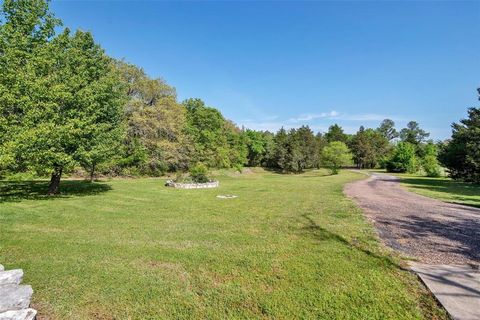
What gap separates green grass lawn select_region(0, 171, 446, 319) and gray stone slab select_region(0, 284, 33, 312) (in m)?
0.31

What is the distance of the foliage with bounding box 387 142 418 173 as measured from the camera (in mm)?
52562

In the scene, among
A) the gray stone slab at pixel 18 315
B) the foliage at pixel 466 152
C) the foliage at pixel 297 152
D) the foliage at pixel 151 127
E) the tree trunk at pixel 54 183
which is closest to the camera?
the gray stone slab at pixel 18 315

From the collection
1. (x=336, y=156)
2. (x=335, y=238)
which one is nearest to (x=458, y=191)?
(x=335, y=238)

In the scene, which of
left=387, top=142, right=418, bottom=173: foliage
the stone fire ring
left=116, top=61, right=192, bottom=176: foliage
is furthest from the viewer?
left=387, top=142, right=418, bottom=173: foliage

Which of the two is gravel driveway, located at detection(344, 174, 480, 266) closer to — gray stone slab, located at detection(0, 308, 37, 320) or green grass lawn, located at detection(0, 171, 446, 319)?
green grass lawn, located at detection(0, 171, 446, 319)

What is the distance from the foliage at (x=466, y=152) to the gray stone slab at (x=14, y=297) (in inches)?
1434

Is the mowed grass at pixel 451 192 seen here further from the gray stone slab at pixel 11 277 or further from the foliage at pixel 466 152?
the gray stone slab at pixel 11 277

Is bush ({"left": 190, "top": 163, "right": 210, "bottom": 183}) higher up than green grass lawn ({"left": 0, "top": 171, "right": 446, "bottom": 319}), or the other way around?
bush ({"left": 190, "top": 163, "right": 210, "bottom": 183})

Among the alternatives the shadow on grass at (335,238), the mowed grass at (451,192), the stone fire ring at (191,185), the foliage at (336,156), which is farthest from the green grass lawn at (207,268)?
the foliage at (336,156)

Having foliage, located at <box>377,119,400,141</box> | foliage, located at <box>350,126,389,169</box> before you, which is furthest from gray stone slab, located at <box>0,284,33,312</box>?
foliage, located at <box>377,119,400,141</box>

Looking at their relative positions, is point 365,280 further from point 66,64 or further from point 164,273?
point 66,64

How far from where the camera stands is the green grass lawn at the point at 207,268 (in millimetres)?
3686

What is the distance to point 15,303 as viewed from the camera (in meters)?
3.34

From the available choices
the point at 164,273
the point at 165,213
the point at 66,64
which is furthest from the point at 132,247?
the point at 66,64
